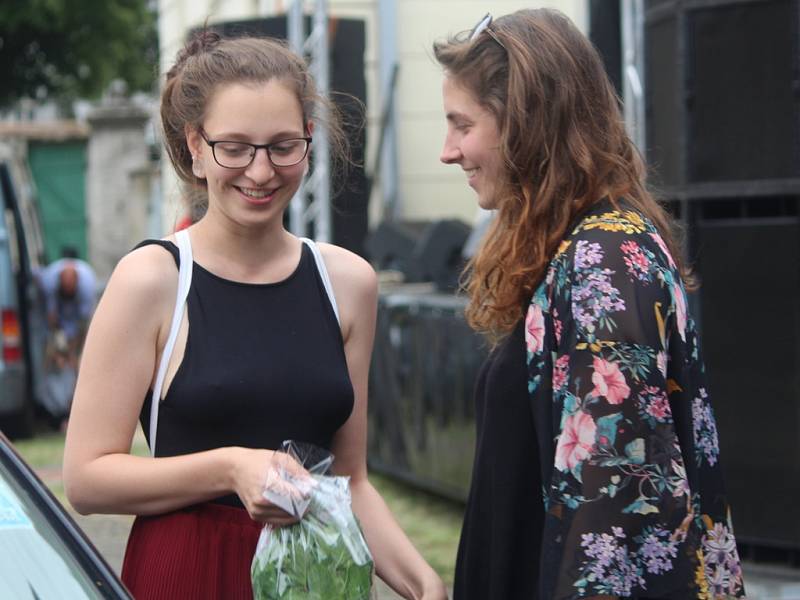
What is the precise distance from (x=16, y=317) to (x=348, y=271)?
8652mm

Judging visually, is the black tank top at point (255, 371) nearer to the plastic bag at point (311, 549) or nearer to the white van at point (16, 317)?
the plastic bag at point (311, 549)

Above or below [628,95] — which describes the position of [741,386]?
below

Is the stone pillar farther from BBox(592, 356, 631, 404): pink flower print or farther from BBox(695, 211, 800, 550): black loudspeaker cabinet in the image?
BBox(592, 356, 631, 404): pink flower print

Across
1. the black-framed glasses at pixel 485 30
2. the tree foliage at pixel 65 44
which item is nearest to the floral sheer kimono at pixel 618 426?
the black-framed glasses at pixel 485 30

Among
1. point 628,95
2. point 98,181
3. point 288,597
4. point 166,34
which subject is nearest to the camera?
point 288,597

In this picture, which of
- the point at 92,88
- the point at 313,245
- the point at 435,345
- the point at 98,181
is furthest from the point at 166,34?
the point at 313,245

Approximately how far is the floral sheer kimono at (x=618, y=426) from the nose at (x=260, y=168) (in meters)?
0.51

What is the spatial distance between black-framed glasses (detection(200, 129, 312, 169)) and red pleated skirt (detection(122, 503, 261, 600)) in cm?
58

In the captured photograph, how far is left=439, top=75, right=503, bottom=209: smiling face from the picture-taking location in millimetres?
2475

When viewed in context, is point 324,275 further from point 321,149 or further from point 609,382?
point 321,149

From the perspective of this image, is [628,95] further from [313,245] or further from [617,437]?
[617,437]

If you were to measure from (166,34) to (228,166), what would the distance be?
1821 centimetres

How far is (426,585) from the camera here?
8.38ft

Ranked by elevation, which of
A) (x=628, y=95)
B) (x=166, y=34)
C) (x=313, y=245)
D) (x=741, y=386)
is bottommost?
(x=741, y=386)
